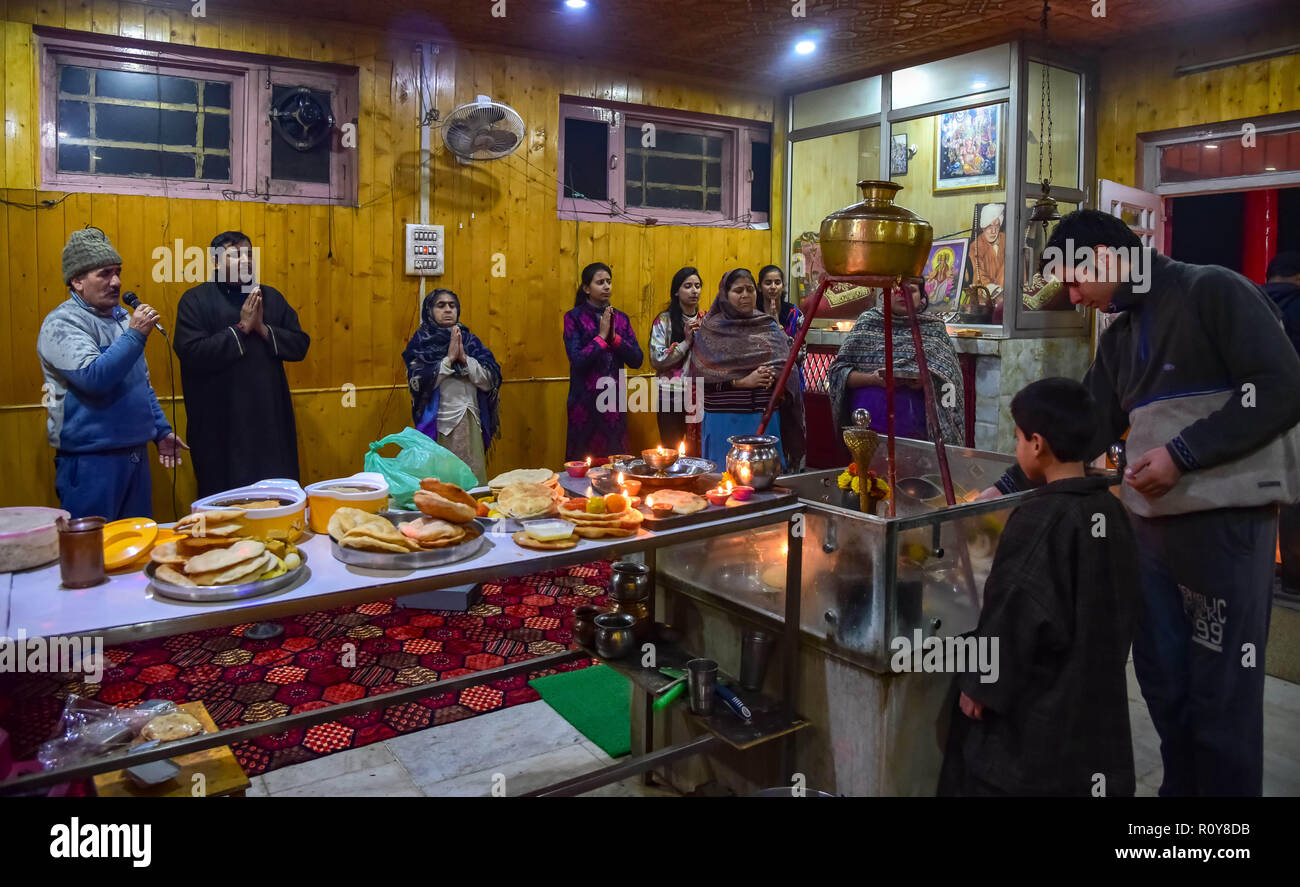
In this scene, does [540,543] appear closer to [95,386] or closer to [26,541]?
[26,541]

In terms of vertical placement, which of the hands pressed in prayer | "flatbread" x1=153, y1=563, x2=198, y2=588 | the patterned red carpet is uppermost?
the hands pressed in prayer

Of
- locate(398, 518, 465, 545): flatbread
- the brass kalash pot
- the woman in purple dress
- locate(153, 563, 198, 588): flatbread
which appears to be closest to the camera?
locate(153, 563, 198, 588): flatbread

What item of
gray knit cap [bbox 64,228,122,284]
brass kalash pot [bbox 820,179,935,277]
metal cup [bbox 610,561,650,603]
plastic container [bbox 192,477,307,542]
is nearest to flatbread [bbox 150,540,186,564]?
plastic container [bbox 192,477,307,542]

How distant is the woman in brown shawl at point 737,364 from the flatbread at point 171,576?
3.29m

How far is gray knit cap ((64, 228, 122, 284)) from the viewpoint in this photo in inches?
144

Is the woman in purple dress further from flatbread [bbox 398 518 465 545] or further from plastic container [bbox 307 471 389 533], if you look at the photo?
flatbread [bbox 398 518 465 545]

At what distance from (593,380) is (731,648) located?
3309mm

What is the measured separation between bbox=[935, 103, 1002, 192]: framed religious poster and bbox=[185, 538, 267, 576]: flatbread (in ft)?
19.4

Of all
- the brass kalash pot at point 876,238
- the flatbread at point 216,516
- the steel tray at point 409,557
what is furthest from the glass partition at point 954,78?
the flatbread at point 216,516

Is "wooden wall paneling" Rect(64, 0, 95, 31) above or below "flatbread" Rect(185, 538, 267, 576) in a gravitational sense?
above

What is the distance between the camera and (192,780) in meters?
2.43

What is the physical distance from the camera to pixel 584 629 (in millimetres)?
2916

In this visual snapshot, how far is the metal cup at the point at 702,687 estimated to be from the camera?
101 inches

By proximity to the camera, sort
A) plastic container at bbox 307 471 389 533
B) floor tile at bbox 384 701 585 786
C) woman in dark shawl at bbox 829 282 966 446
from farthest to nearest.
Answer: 1. woman in dark shawl at bbox 829 282 966 446
2. floor tile at bbox 384 701 585 786
3. plastic container at bbox 307 471 389 533
